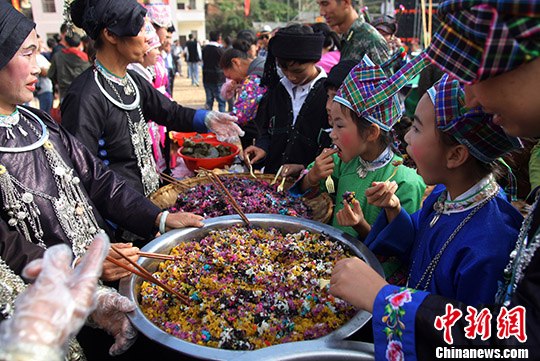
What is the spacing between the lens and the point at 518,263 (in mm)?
1139

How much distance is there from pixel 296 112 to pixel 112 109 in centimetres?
135

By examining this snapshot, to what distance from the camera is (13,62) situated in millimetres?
1641

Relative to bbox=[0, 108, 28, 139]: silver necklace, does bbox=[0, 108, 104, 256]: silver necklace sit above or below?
below

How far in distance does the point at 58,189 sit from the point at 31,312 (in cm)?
123

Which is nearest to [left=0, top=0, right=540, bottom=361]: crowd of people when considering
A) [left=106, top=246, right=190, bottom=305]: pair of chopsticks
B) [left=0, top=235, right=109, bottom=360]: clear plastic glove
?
[left=0, top=235, right=109, bottom=360]: clear plastic glove

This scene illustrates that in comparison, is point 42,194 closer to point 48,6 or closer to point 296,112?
point 296,112

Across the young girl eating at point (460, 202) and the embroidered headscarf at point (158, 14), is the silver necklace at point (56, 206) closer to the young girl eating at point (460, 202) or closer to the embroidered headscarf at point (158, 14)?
the young girl eating at point (460, 202)

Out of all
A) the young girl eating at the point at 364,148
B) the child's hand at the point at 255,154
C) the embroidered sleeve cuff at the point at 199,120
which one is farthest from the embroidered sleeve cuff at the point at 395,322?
the embroidered sleeve cuff at the point at 199,120

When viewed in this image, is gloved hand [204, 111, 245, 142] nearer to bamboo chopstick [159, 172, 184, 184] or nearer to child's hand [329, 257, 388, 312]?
bamboo chopstick [159, 172, 184, 184]

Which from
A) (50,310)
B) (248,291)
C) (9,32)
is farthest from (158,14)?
(50,310)

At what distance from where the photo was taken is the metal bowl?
1259 mm

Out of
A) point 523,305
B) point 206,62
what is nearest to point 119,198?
point 523,305

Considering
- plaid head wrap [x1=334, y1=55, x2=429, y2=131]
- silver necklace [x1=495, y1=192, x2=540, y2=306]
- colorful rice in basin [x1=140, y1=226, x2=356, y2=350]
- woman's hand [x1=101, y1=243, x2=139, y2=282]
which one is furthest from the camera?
plaid head wrap [x1=334, y1=55, x2=429, y2=131]

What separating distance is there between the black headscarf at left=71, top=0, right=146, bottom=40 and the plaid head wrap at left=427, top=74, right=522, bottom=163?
1896 millimetres
